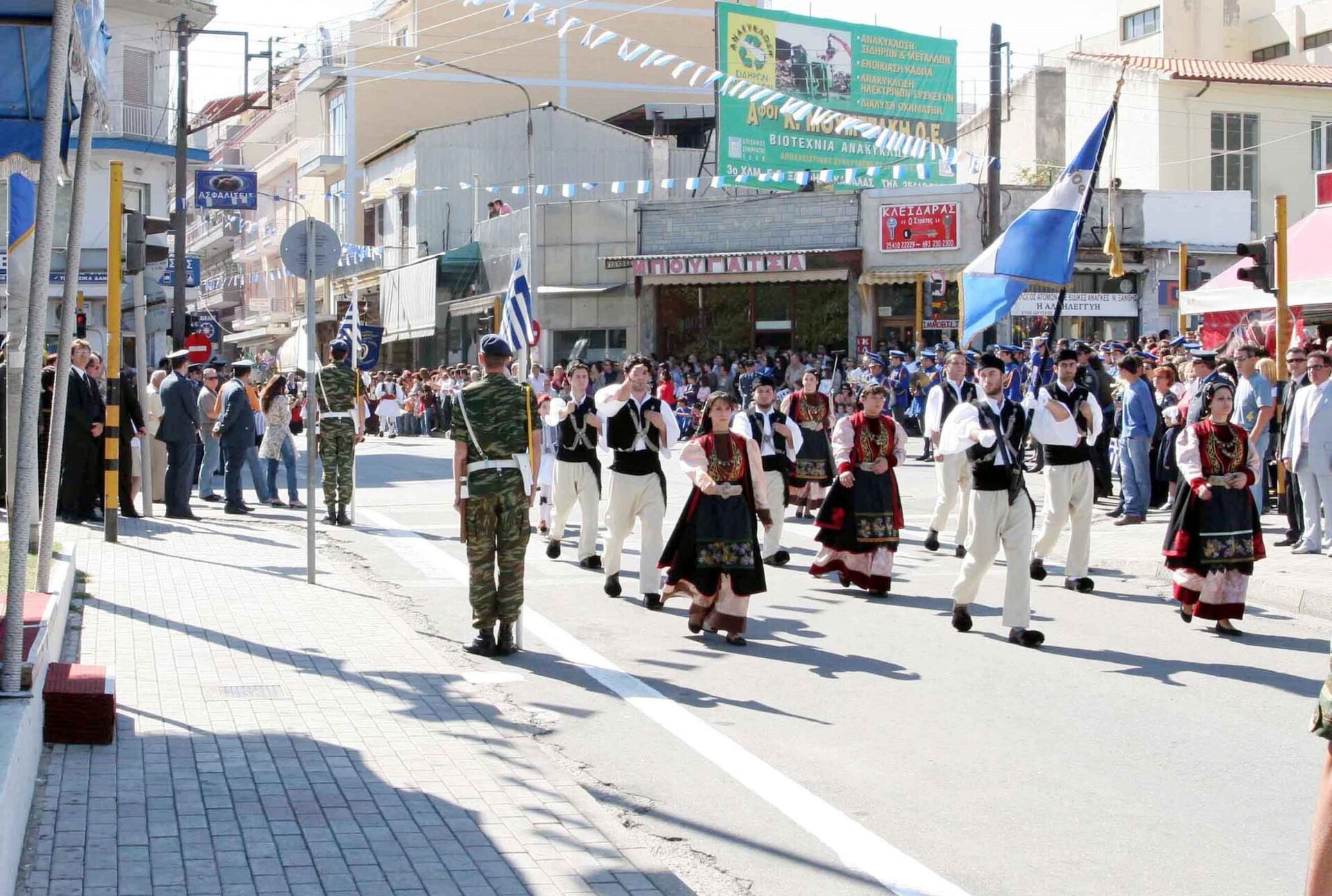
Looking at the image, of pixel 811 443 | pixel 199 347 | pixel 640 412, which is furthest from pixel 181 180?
pixel 640 412

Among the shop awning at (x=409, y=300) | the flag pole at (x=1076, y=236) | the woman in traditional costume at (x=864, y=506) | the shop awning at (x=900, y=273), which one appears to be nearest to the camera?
the flag pole at (x=1076, y=236)

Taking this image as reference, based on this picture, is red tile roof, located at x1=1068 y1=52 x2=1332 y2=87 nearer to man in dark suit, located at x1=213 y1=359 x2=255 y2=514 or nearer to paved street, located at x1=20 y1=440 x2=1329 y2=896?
man in dark suit, located at x1=213 y1=359 x2=255 y2=514

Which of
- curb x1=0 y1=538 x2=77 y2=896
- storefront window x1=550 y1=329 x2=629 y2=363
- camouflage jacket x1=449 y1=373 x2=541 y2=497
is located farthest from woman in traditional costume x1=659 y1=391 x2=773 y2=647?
storefront window x1=550 y1=329 x2=629 y2=363

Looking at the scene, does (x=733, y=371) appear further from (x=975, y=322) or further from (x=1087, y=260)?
(x=975, y=322)

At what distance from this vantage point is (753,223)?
3788 cm

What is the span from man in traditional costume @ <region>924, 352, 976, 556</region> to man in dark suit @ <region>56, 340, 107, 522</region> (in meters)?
8.05

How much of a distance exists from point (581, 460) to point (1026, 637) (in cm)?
471

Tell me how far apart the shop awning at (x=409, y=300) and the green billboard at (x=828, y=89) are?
11050 millimetres

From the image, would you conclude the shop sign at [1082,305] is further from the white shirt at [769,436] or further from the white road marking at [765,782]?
the white road marking at [765,782]

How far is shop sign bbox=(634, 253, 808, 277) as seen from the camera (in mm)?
36656

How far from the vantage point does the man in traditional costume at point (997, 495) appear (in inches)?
371

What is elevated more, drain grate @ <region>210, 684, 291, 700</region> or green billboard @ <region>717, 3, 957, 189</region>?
green billboard @ <region>717, 3, 957, 189</region>

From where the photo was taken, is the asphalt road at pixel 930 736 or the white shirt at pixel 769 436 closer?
the asphalt road at pixel 930 736

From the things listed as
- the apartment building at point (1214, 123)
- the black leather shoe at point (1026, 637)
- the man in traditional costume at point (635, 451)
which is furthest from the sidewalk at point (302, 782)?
the apartment building at point (1214, 123)
